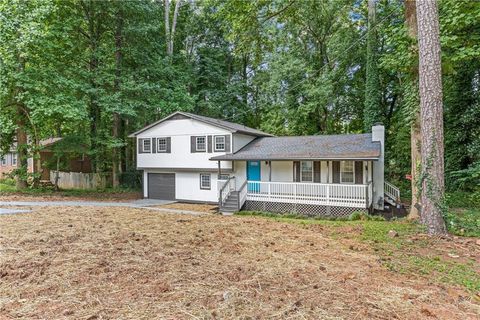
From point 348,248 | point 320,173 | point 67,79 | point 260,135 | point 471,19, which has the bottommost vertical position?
point 348,248

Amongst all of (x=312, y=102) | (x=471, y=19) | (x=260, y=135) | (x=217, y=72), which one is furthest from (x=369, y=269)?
(x=217, y=72)

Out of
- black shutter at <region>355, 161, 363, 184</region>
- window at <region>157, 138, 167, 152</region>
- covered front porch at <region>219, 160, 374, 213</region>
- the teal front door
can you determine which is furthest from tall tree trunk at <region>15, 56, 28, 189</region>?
black shutter at <region>355, 161, 363, 184</region>

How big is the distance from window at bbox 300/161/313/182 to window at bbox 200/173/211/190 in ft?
17.3

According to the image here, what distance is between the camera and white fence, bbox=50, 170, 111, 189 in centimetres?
1983

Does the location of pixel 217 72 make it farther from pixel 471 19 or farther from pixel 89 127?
pixel 471 19

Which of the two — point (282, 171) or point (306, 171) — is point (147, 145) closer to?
point (282, 171)

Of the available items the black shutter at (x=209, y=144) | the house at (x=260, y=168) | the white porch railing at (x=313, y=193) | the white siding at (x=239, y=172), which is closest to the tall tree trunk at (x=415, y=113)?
the house at (x=260, y=168)

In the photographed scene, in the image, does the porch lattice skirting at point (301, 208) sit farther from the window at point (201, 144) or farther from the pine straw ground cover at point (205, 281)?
the pine straw ground cover at point (205, 281)

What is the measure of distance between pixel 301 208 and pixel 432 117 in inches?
289

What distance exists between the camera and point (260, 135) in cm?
1711

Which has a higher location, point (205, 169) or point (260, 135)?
point (260, 135)

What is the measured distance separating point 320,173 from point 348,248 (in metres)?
8.40

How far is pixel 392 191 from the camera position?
13.9m

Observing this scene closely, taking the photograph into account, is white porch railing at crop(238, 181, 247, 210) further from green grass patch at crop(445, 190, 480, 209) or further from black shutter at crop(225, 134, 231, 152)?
green grass patch at crop(445, 190, 480, 209)
